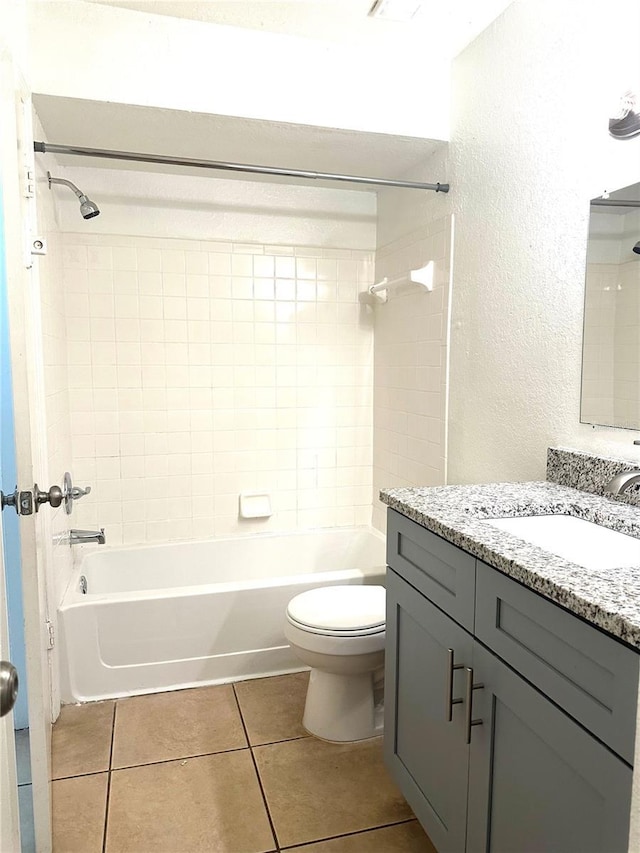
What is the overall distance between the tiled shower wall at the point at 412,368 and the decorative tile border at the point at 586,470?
0.71 meters

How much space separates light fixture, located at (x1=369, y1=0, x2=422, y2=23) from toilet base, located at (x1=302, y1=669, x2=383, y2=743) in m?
2.17

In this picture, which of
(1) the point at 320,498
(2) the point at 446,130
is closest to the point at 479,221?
(2) the point at 446,130

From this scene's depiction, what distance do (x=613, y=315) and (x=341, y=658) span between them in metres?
1.31

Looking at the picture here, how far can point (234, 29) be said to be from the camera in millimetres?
2049

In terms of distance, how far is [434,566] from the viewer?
54.1 inches

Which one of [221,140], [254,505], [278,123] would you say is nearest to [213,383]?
[254,505]

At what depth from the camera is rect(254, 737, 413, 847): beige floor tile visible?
1654 mm

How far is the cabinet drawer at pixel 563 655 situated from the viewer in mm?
819

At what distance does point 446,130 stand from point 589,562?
5.91ft

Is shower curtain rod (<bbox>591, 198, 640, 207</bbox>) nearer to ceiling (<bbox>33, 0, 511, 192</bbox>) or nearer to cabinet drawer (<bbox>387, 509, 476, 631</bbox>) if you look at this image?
ceiling (<bbox>33, 0, 511, 192</bbox>)

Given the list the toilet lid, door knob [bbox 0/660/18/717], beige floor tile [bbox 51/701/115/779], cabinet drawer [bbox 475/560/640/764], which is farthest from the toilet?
door knob [bbox 0/660/18/717]

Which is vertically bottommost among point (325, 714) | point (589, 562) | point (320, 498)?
point (325, 714)

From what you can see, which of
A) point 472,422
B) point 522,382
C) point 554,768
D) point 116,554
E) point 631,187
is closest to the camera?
point 554,768

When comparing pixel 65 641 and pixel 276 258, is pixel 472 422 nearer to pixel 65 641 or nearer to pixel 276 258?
pixel 276 258
